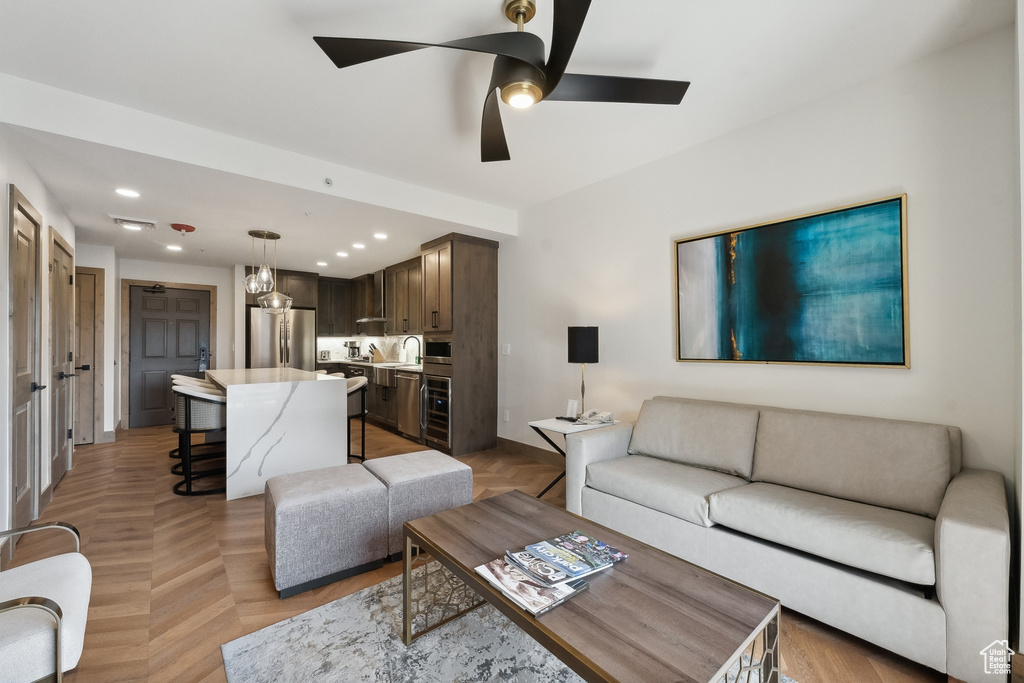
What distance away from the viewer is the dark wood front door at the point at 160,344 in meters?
6.11

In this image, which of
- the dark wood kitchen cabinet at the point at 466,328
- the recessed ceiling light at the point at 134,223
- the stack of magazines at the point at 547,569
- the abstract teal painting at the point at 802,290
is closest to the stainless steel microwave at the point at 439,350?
the dark wood kitchen cabinet at the point at 466,328

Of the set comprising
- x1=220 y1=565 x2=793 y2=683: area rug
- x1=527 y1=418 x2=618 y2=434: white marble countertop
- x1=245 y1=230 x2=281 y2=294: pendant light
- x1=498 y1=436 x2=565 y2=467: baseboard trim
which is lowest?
x1=220 y1=565 x2=793 y2=683: area rug

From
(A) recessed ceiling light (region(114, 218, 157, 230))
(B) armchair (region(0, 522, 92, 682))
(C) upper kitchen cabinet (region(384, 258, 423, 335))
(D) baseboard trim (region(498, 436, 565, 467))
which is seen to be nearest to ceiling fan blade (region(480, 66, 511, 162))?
(B) armchair (region(0, 522, 92, 682))

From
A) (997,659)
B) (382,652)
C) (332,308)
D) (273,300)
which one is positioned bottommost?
(382,652)

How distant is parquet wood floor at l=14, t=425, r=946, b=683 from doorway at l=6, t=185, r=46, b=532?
0.99 ft

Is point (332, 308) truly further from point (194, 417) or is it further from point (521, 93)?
point (521, 93)

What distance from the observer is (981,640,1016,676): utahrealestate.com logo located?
1.43m

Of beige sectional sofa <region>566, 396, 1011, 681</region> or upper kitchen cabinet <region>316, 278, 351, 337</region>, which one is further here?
upper kitchen cabinet <region>316, 278, 351, 337</region>

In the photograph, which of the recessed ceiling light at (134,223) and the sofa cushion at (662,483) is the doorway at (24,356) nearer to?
the recessed ceiling light at (134,223)

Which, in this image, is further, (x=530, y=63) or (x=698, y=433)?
(x=698, y=433)

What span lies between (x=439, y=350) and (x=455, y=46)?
11.8 feet

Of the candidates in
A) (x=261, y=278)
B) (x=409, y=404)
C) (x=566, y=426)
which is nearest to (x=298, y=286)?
(x=261, y=278)

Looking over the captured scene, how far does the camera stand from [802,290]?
2.59 m

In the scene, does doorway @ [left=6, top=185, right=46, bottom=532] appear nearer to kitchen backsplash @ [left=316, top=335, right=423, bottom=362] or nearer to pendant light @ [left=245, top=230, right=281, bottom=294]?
pendant light @ [left=245, top=230, right=281, bottom=294]
